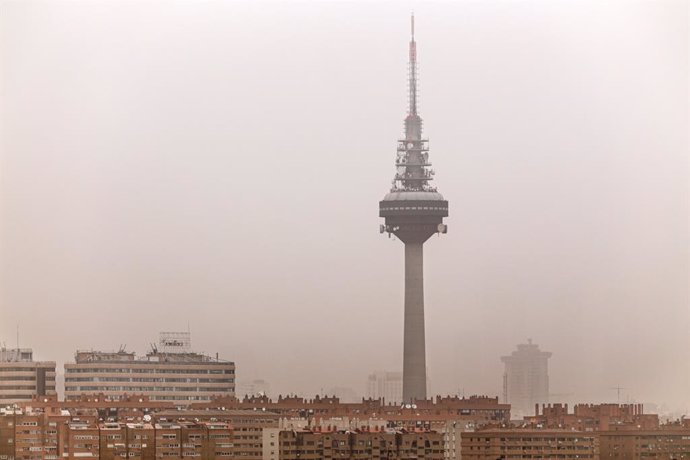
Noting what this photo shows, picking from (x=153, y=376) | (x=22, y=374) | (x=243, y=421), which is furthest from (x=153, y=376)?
(x=243, y=421)

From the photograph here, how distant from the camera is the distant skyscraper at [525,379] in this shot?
3378 cm

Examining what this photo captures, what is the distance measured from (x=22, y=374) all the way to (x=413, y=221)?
1095cm

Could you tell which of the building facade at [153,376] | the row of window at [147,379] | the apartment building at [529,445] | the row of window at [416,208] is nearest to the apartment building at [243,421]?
the apartment building at [529,445]

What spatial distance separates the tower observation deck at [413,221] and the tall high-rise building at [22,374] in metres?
6.96

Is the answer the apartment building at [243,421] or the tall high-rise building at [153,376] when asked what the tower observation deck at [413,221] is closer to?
the tall high-rise building at [153,376]

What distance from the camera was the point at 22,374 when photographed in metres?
40.2

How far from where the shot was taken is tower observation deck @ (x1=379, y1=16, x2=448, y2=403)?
4650 centimetres

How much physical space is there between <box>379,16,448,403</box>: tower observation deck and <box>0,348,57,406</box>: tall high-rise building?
274 inches

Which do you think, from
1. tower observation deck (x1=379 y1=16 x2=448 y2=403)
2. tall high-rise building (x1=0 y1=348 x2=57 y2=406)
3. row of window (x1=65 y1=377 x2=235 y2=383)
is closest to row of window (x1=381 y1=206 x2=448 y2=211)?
tower observation deck (x1=379 y1=16 x2=448 y2=403)

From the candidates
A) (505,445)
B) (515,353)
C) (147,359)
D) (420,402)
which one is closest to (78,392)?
(147,359)

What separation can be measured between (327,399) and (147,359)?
8.61 m

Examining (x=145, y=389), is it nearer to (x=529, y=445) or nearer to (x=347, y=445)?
(x=529, y=445)

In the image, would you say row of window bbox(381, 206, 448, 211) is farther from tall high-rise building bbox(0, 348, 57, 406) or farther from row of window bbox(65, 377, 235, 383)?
tall high-rise building bbox(0, 348, 57, 406)

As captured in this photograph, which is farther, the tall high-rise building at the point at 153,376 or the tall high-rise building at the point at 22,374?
the tall high-rise building at the point at 153,376
